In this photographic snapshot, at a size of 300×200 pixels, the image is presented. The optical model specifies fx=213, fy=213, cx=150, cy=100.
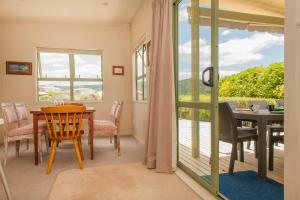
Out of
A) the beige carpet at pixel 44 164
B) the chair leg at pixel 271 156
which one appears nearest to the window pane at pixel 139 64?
the beige carpet at pixel 44 164

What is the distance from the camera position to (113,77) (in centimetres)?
511

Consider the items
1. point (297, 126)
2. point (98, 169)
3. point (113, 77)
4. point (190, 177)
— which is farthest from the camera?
point (113, 77)

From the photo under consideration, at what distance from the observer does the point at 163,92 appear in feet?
8.45

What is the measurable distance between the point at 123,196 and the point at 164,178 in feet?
1.95

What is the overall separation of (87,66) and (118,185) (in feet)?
12.0


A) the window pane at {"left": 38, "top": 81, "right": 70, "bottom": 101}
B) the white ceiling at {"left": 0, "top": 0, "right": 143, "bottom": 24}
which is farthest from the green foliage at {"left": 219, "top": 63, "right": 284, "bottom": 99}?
the window pane at {"left": 38, "top": 81, "right": 70, "bottom": 101}

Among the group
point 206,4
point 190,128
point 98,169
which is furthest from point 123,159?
point 206,4

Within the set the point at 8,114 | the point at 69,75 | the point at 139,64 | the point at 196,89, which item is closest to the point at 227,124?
the point at 196,89

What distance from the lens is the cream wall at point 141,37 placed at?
3.70m

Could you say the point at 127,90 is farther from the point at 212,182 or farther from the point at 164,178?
the point at 212,182

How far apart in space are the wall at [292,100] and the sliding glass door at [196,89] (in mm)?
819

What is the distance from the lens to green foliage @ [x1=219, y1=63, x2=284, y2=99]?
18.1 ft

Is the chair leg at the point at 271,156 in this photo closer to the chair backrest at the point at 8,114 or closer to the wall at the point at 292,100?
the wall at the point at 292,100

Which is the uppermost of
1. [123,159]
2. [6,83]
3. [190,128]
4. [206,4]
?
[206,4]
